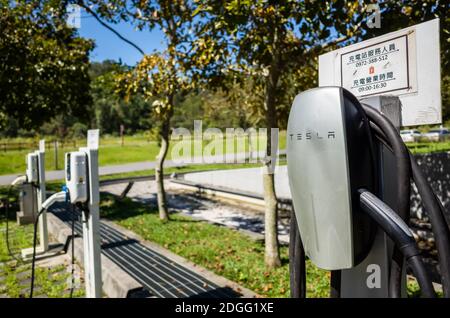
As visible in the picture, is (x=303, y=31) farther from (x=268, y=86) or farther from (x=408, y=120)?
(x=408, y=120)

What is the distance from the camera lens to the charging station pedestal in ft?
3.03

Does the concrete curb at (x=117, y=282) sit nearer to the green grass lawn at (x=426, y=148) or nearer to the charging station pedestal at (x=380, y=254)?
the charging station pedestal at (x=380, y=254)

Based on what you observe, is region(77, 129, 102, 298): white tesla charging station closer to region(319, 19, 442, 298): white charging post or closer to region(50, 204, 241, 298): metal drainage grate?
region(50, 204, 241, 298): metal drainage grate

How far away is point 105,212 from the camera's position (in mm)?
8297

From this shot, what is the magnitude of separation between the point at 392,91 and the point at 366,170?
0.92ft

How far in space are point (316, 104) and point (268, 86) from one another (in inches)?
142

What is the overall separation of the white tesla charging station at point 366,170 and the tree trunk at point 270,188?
11.0ft

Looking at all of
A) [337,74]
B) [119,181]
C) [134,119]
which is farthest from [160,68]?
[134,119]

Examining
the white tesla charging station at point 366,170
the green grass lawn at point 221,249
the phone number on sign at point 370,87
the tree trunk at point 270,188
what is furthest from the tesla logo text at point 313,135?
the tree trunk at point 270,188

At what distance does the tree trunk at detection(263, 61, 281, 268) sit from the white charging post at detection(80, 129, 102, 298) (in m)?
2.09

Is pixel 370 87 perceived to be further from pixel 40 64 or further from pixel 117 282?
pixel 40 64

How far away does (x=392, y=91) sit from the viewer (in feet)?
3.31

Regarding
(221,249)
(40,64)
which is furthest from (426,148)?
(40,64)

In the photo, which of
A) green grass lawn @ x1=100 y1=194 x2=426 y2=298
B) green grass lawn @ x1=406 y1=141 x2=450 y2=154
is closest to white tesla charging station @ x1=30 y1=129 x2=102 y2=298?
green grass lawn @ x1=100 y1=194 x2=426 y2=298
